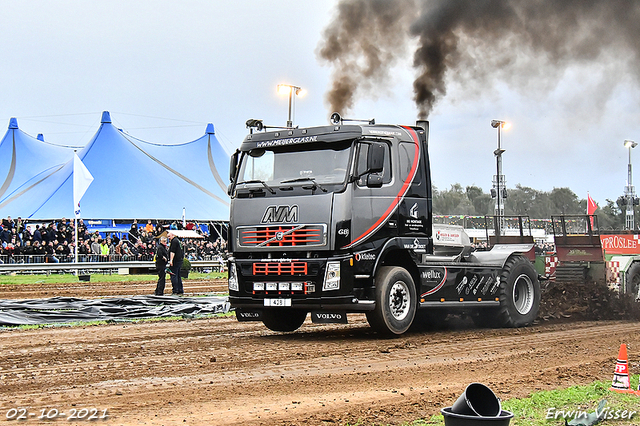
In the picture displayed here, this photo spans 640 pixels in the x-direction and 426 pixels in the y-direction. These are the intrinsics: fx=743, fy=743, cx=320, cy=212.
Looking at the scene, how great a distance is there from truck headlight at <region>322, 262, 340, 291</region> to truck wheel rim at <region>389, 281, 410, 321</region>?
1.03 m

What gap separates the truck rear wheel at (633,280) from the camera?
1758cm

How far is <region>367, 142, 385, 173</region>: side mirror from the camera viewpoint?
1130cm

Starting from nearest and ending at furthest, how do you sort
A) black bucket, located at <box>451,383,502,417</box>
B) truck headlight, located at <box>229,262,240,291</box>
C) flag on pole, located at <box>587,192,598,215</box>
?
1. black bucket, located at <box>451,383,502,417</box>
2. truck headlight, located at <box>229,262,240,291</box>
3. flag on pole, located at <box>587,192,598,215</box>

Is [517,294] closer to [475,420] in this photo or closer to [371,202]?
[371,202]

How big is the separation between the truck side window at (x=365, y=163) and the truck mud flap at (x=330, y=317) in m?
2.01

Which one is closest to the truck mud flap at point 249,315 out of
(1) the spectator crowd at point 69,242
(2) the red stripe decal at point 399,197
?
(2) the red stripe decal at point 399,197

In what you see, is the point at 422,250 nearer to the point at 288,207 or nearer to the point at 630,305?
the point at 288,207

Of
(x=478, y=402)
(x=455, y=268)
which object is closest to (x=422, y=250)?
(x=455, y=268)

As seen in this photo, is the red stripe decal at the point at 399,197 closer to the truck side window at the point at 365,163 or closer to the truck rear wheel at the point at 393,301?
the truck side window at the point at 365,163

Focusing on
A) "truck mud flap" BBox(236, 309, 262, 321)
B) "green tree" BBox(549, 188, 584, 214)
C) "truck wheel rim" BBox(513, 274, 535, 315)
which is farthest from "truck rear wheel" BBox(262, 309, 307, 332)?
"green tree" BBox(549, 188, 584, 214)

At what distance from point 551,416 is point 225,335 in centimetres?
673

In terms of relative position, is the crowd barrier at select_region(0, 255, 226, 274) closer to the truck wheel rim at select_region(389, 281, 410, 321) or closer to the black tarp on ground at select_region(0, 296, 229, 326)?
the black tarp on ground at select_region(0, 296, 229, 326)

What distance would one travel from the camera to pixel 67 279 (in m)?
27.6

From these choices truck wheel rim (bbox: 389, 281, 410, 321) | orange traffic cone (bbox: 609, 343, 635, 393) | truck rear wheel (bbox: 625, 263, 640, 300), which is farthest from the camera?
truck rear wheel (bbox: 625, 263, 640, 300)
